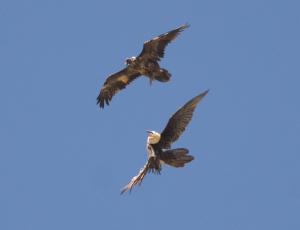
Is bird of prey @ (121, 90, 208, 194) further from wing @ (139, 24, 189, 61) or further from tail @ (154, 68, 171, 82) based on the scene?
wing @ (139, 24, 189, 61)

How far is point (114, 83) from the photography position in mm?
27906

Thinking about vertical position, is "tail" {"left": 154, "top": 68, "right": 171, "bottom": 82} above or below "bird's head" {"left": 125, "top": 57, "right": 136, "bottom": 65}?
below

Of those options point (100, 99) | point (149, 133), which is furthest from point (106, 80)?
point (149, 133)

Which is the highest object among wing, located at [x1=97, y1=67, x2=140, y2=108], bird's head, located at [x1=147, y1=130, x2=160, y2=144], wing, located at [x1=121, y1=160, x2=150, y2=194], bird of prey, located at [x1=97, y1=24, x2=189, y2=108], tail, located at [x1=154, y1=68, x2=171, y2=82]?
wing, located at [x1=97, y1=67, x2=140, y2=108]

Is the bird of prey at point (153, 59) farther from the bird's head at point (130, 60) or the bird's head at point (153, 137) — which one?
the bird's head at point (153, 137)

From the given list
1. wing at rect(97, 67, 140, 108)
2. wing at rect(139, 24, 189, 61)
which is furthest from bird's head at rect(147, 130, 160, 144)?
wing at rect(97, 67, 140, 108)

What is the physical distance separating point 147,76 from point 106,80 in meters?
2.32

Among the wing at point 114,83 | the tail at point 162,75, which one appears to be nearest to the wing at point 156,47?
the tail at point 162,75

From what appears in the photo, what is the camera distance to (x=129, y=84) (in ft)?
90.7

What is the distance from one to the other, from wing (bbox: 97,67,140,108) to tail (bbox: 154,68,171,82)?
1911mm

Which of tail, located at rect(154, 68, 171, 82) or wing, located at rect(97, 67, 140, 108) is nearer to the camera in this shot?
tail, located at rect(154, 68, 171, 82)

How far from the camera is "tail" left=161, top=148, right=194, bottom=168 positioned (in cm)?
2083

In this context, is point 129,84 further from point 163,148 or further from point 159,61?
point 163,148

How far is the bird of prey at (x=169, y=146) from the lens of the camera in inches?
824
